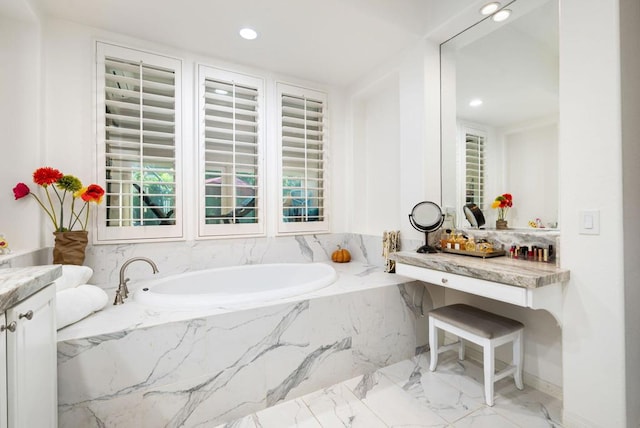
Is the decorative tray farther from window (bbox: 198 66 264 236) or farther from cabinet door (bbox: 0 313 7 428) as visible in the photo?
cabinet door (bbox: 0 313 7 428)

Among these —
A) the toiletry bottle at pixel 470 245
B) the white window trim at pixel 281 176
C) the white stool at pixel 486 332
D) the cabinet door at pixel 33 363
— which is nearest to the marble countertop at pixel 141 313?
the cabinet door at pixel 33 363

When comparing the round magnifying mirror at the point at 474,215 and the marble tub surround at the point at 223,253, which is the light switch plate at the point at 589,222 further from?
the marble tub surround at the point at 223,253

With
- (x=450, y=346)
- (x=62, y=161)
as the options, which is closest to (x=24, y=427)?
(x=62, y=161)

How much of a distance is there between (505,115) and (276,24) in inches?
69.3

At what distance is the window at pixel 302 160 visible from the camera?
2.82m

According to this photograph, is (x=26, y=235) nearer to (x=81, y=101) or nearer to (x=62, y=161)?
(x=62, y=161)

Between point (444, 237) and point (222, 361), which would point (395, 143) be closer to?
point (444, 237)

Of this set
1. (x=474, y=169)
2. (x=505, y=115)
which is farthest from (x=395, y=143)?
(x=505, y=115)

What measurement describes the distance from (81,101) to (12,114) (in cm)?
39

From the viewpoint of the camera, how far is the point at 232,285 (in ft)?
8.03

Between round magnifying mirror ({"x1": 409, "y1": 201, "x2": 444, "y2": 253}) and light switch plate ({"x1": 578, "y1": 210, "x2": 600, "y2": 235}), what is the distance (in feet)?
2.57

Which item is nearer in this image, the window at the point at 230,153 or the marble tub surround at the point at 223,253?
the marble tub surround at the point at 223,253

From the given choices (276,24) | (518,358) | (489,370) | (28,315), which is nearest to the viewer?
(28,315)

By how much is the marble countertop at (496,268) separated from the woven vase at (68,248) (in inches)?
84.7
